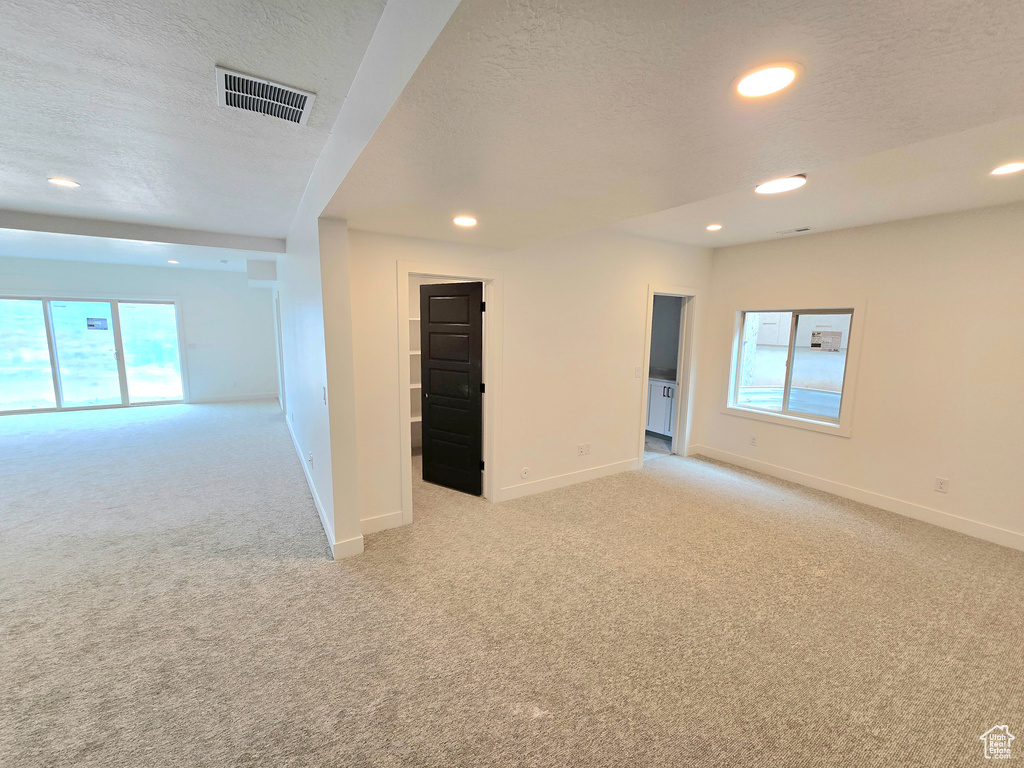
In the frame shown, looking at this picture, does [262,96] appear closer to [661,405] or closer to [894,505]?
[894,505]

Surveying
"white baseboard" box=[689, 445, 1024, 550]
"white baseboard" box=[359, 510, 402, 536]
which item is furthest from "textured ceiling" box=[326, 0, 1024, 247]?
"white baseboard" box=[689, 445, 1024, 550]

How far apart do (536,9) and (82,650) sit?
329cm

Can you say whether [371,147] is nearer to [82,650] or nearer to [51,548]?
[82,650]

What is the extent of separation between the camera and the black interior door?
12.1ft

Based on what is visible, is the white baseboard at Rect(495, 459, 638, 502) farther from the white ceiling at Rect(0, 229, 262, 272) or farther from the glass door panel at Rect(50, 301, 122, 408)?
the glass door panel at Rect(50, 301, 122, 408)

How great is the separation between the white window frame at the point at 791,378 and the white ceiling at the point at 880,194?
810 mm

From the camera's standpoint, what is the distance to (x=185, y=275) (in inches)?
301

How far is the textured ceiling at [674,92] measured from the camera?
34.6 inches

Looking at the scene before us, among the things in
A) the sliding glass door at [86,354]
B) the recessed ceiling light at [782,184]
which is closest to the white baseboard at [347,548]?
the recessed ceiling light at [782,184]

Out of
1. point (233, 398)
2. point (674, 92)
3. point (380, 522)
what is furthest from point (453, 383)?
point (233, 398)

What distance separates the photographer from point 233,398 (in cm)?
838

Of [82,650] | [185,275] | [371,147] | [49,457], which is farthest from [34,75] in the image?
[185,275]

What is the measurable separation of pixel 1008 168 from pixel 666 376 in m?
3.88

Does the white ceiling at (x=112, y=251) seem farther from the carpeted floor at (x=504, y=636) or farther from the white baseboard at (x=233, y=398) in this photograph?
the carpeted floor at (x=504, y=636)
